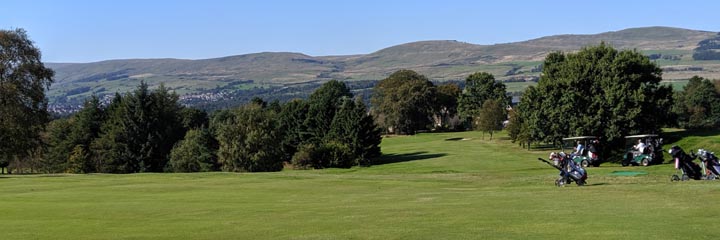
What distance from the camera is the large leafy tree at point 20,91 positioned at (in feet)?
192

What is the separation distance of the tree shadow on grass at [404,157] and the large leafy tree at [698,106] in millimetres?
44929

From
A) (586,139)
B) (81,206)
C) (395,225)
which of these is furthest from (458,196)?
(586,139)

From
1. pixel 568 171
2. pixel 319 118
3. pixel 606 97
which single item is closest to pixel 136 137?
pixel 319 118

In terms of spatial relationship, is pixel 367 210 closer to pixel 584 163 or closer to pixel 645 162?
pixel 584 163

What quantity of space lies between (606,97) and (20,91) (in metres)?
50.5

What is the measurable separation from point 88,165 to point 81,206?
69.8 meters

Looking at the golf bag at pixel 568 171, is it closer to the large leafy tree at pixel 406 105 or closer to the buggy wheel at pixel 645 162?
the buggy wheel at pixel 645 162

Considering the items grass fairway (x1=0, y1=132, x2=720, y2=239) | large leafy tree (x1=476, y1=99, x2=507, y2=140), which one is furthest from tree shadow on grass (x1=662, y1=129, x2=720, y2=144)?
large leafy tree (x1=476, y1=99, x2=507, y2=140)

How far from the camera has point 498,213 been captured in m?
21.1

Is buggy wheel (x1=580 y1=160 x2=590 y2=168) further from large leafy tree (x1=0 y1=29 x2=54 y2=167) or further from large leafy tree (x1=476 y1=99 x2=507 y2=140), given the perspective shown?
large leafy tree (x1=476 y1=99 x2=507 y2=140)

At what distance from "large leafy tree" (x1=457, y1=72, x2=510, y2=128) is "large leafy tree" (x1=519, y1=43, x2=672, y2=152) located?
233 ft

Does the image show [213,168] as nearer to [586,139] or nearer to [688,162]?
[586,139]

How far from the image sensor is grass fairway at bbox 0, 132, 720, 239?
17.7 meters

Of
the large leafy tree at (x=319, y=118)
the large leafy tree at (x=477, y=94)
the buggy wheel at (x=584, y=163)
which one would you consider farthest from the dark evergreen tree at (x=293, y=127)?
the buggy wheel at (x=584, y=163)
